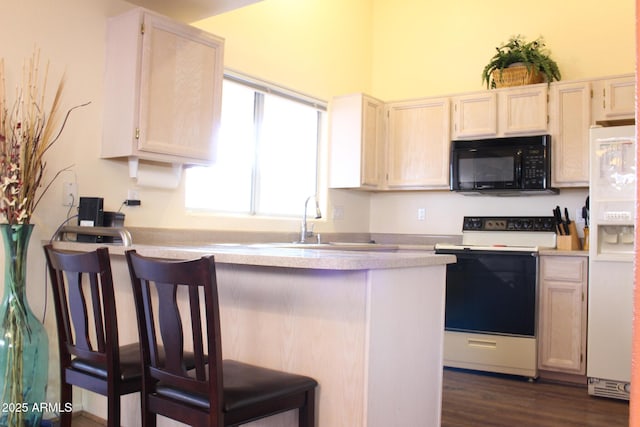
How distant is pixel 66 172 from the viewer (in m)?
2.74

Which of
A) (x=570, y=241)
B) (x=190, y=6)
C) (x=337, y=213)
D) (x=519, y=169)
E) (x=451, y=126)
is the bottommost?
(x=570, y=241)

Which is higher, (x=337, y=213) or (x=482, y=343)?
(x=337, y=213)

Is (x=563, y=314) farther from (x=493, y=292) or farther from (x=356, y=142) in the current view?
(x=356, y=142)

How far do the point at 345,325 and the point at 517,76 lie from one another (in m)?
3.11

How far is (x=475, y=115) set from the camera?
14.1 feet

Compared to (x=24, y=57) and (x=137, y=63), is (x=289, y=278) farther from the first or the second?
(x=24, y=57)

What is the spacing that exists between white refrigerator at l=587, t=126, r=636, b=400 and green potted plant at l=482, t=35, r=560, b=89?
33.1 inches

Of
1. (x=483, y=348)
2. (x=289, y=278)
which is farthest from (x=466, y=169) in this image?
(x=289, y=278)

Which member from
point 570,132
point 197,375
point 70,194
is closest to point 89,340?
point 197,375

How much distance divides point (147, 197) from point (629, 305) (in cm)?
299

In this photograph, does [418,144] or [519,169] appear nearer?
[519,169]

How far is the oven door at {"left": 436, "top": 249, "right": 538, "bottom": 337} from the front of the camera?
12.3ft

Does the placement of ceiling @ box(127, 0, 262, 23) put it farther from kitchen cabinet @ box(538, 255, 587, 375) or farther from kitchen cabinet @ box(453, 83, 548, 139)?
kitchen cabinet @ box(538, 255, 587, 375)

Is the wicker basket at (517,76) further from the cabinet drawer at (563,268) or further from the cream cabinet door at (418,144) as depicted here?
the cabinet drawer at (563,268)
